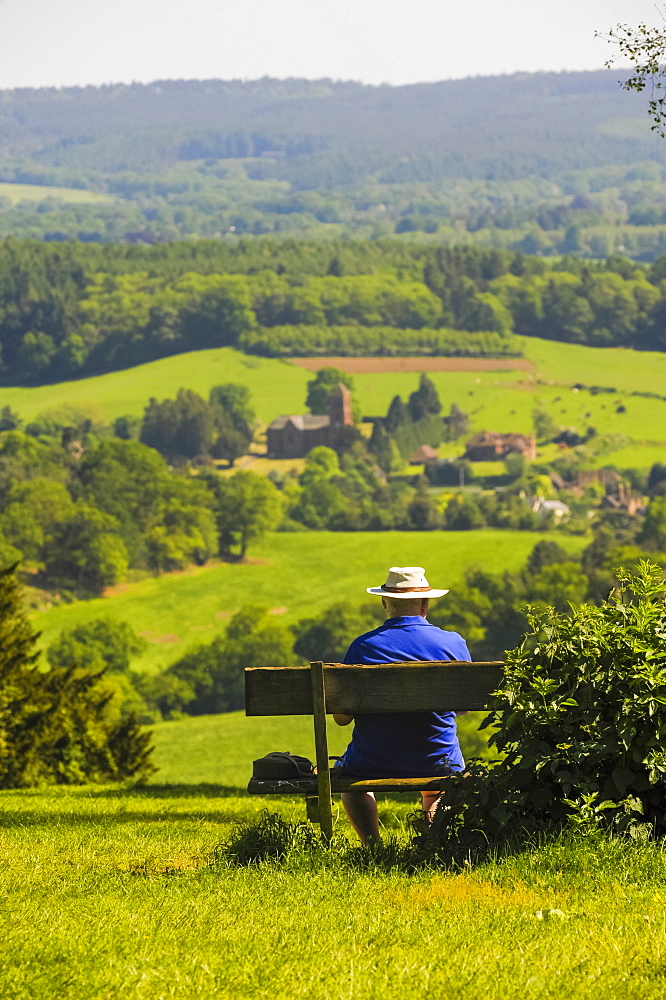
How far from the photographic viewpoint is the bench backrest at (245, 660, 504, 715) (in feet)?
19.7

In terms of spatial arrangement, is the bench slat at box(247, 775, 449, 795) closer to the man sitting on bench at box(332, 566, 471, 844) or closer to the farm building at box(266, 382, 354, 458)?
the man sitting on bench at box(332, 566, 471, 844)

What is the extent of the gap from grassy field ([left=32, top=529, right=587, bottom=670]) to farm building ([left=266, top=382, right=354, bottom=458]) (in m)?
37.0

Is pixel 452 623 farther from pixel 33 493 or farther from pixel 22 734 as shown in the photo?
pixel 22 734

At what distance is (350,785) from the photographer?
6.19 metres

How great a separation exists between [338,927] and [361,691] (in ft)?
4.92

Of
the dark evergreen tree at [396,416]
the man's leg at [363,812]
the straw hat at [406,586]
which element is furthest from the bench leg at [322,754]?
the dark evergreen tree at [396,416]

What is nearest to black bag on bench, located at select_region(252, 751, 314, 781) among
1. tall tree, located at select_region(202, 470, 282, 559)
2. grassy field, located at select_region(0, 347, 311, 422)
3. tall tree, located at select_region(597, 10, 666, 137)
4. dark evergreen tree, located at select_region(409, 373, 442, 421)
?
tall tree, located at select_region(597, 10, 666, 137)

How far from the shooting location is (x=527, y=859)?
212 inches

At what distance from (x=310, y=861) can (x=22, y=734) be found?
46.1ft

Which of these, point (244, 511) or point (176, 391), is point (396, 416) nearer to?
point (176, 391)

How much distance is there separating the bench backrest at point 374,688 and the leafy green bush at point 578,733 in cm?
20

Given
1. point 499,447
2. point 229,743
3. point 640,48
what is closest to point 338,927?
point 640,48

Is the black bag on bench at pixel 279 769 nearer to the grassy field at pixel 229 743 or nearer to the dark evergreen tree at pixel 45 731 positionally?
the dark evergreen tree at pixel 45 731

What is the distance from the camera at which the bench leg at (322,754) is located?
5961 millimetres
